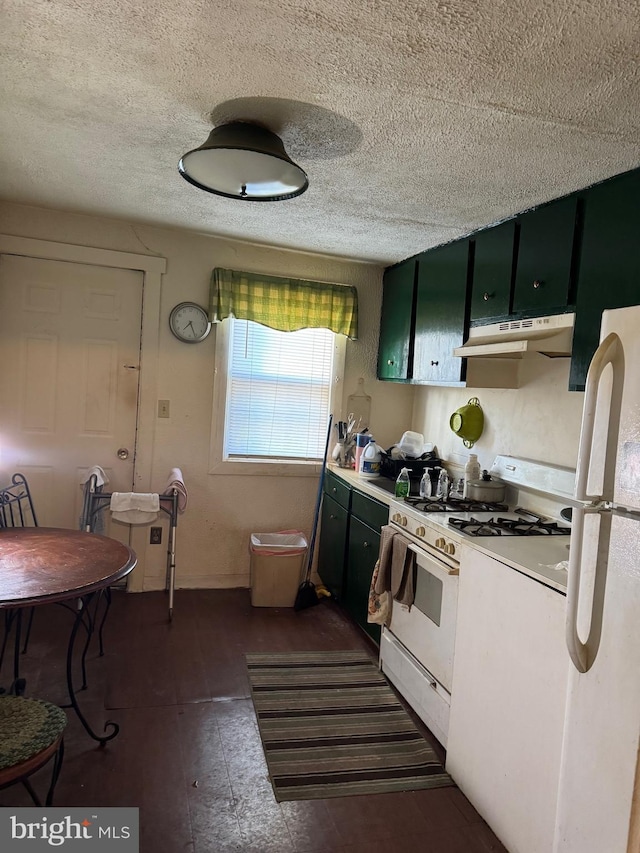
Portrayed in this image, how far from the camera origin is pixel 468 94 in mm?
1668

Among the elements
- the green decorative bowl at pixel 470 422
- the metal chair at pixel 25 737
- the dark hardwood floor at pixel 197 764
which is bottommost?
the dark hardwood floor at pixel 197 764

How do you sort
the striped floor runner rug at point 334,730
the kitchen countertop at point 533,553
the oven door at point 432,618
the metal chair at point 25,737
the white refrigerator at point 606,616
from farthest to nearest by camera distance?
the oven door at point 432,618
the striped floor runner rug at point 334,730
the kitchen countertop at point 533,553
the metal chair at point 25,737
the white refrigerator at point 606,616

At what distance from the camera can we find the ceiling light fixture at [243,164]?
6.17 feet

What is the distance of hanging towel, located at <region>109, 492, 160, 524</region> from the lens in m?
3.12

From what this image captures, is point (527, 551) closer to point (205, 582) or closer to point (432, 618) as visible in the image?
point (432, 618)

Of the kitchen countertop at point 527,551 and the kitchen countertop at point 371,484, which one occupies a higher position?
the kitchen countertop at point 371,484

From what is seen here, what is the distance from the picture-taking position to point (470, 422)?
10.9 ft

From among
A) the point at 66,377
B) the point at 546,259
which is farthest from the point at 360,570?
the point at 66,377

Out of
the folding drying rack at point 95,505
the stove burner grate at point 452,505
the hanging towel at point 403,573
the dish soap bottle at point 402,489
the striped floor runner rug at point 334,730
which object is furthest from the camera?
the folding drying rack at point 95,505

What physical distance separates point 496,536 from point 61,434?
2.69 meters

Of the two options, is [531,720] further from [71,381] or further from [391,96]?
[71,381]

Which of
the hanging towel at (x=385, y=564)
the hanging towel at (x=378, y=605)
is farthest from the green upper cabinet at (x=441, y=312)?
the hanging towel at (x=378, y=605)

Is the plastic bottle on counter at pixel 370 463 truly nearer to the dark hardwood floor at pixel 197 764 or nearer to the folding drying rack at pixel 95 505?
the dark hardwood floor at pixel 197 764

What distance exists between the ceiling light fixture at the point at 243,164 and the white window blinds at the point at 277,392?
5.81ft
